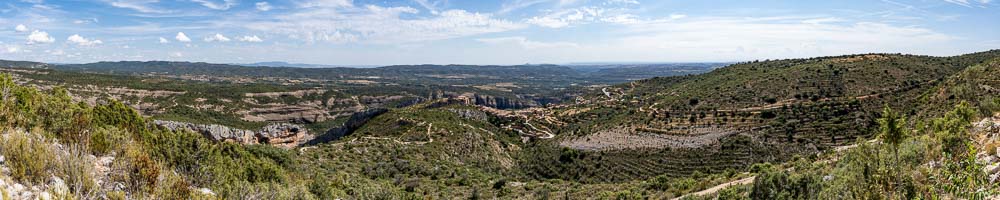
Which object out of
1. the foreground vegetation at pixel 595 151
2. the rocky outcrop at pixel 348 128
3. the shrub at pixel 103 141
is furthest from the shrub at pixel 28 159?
the rocky outcrop at pixel 348 128

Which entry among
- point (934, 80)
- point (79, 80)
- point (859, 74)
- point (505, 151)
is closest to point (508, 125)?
point (505, 151)

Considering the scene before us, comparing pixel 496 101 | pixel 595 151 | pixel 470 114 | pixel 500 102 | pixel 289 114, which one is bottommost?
pixel 500 102

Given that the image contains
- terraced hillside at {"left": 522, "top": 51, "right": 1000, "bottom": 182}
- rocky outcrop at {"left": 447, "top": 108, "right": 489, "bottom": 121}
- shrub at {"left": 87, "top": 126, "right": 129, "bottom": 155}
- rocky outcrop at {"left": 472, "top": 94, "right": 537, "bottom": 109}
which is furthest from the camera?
rocky outcrop at {"left": 472, "top": 94, "right": 537, "bottom": 109}

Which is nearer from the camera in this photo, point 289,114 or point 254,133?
point 254,133

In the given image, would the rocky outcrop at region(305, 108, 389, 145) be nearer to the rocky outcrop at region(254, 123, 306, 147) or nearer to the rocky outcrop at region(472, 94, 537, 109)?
the rocky outcrop at region(254, 123, 306, 147)

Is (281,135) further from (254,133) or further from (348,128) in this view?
(348,128)

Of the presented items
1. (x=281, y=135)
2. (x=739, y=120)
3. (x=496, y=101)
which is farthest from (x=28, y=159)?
(x=496, y=101)

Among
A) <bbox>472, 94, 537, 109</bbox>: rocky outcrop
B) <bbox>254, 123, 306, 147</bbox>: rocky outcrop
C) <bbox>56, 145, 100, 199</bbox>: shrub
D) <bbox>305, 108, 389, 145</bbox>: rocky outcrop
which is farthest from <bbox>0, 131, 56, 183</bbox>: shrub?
<bbox>472, 94, 537, 109</bbox>: rocky outcrop

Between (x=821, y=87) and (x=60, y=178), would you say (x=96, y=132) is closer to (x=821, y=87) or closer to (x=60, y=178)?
(x=60, y=178)

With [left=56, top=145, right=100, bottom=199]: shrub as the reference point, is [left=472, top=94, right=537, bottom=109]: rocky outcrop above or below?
below
